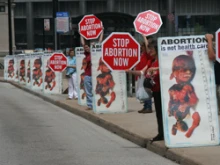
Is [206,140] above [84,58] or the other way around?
the other way around

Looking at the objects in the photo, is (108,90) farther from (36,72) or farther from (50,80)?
(36,72)

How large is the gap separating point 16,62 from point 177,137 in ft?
82.4

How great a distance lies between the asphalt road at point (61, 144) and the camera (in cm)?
952

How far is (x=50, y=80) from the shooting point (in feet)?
79.8

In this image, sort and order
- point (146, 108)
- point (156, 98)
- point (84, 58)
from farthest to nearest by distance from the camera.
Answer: point (84, 58) < point (146, 108) < point (156, 98)

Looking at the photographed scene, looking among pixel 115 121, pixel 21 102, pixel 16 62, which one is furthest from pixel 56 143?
pixel 16 62

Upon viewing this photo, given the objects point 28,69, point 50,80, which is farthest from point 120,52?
point 28,69

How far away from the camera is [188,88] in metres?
9.62

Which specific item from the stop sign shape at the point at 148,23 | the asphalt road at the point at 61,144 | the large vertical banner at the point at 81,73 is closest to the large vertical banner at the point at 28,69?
the large vertical banner at the point at 81,73

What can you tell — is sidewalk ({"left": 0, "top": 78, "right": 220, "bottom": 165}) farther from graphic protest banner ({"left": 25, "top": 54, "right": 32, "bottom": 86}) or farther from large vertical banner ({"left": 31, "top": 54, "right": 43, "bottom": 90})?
graphic protest banner ({"left": 25, "top": 54, "right": 32, "bottom": 86})

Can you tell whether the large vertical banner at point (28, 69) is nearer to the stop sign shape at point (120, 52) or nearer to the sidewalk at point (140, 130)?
the sidewalk at point (140, 130)

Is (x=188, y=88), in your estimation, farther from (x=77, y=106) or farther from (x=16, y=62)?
(x=16, y=62)

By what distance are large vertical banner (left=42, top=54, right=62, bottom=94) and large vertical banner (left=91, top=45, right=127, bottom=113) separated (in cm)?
843

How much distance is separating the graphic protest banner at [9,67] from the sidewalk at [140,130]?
15.5 meters
